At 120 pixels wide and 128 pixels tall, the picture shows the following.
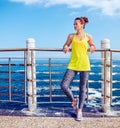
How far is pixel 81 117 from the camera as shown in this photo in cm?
502

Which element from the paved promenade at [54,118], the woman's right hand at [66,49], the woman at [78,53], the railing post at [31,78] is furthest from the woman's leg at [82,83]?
the railing post at [31,78]

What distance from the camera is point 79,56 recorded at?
15.6ft

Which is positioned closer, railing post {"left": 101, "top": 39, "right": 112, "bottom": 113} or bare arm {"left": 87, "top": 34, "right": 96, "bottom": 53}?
bare arm {"left": 87, "top": 34, "right": 96, "bottom": 53}

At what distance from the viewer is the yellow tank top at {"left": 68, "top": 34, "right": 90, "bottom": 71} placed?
15.5 ft

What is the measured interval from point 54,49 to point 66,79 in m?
0.74

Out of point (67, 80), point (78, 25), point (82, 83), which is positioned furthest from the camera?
point (82, 83)

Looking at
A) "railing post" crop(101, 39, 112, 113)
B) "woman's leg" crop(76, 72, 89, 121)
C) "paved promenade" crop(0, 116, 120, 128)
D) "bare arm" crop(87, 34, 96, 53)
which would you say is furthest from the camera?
"railing post" crop(101, 39, 112, 113)

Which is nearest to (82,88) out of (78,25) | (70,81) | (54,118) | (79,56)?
(70,81)

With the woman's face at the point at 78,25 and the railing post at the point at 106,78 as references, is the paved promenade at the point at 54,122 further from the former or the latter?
the woman's face at the point at 78,25

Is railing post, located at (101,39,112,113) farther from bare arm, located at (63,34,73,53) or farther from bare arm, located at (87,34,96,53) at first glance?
bare arm, located at (63,34,73,53)

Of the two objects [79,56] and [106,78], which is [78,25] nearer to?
[79,56]

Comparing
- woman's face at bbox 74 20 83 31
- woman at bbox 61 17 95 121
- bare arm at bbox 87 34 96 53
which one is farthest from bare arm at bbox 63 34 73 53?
bare arm at bbox 87 34 96 53

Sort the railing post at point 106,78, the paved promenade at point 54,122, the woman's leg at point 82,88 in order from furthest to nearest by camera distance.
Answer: the railing post at point 106,78
the woman's leg at point 82,88
the paved promenade at point 54,122

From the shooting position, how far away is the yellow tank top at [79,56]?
186 inches
